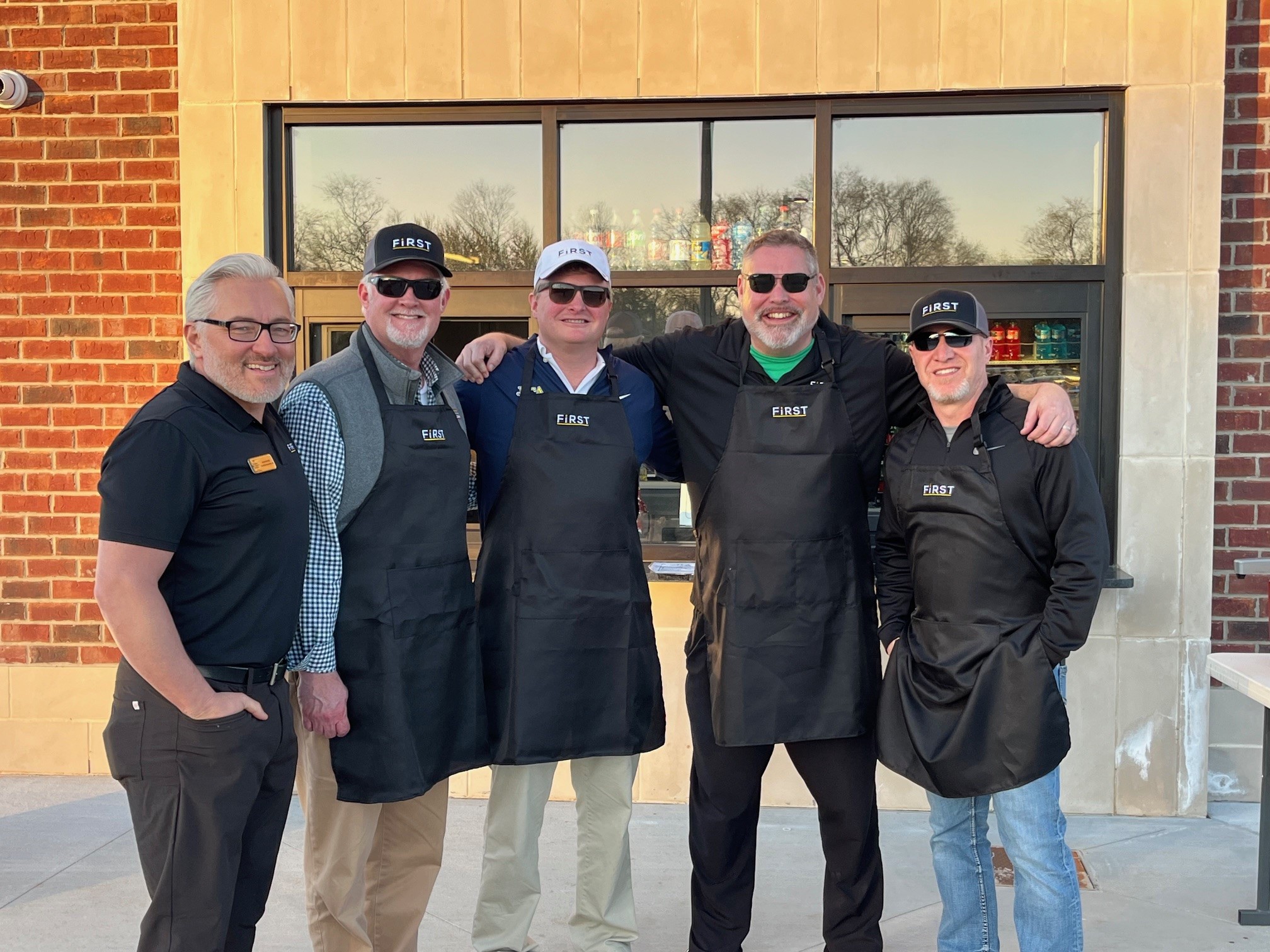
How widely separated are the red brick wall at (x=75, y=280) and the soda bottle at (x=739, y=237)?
258 centimetres

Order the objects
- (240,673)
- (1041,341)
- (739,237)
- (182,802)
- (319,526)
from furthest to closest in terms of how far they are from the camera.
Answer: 1. (739,237)
2. (1041,341)
3. (319,526)
4. (240,673)
5. (182,802)

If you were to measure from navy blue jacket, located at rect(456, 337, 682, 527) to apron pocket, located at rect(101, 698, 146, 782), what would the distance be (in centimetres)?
113

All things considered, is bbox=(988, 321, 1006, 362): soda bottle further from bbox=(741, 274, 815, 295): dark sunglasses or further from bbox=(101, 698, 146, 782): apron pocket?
bbox=(101, 698, 146, 782): apron pocket

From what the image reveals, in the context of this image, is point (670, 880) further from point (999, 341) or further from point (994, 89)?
point (994, 89)

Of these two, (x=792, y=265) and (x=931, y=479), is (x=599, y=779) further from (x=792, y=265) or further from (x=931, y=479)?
(x=792, y=265)

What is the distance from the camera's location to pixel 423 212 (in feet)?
16.4

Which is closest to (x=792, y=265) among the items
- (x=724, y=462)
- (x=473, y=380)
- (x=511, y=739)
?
(x=724, y=462)

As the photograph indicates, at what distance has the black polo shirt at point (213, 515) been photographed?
2.15 meters

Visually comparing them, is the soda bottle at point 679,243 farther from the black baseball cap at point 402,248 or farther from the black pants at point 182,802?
the black pants at point 182,802

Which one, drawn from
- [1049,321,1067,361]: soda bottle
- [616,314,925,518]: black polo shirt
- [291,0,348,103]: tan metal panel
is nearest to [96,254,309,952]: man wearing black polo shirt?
[616,314,925,518]: black polo shirt

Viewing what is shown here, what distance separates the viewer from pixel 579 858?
3.22 m

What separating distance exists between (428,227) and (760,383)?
7.81ft

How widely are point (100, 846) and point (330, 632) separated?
231 cm

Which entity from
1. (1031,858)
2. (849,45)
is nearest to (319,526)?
(1031,858)
